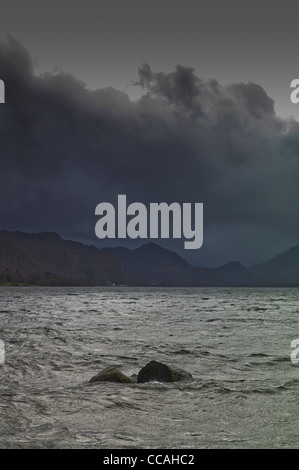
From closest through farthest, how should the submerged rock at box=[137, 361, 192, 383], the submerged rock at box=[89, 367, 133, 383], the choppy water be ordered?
1. the choppy water
2. the submerged rock at box=[89, 367, 133, 383]
3. the submerged rock at box=[137, 361, 192, 383]

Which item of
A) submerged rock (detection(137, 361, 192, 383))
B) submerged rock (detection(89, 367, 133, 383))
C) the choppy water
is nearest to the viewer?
the choppy water

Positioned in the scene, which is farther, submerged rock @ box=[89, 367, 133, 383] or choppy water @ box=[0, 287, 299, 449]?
Result: submerged rock @ box=[89, 367, 133, 383]

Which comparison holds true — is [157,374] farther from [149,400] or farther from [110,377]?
[149,400]

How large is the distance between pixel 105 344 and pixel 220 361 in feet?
27.6

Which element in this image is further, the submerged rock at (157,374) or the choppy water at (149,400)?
the submerged rock at (157,374)

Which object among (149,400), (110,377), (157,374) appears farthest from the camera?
(157,374)

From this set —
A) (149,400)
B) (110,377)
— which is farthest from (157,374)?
(149,400)

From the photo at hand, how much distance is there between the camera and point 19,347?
22453 mm

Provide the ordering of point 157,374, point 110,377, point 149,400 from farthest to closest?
point 157,374 < point 110,377 < point 149,400

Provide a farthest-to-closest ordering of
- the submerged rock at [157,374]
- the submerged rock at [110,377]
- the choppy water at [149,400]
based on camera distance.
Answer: the submerged rock at [157,374] < the submerged rock at [110,377] < the choppy water at [149,400]

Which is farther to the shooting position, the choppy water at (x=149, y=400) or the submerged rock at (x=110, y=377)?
the submerged rock at (x=110, y=377)

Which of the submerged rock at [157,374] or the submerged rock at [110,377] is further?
the submerged rock at [157,374]

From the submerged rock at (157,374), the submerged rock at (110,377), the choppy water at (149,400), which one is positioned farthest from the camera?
the submerged rock at (157,374)

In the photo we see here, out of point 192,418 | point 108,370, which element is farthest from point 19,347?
point 192,418
